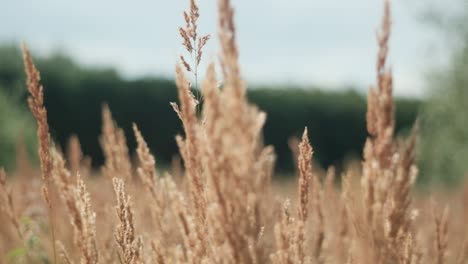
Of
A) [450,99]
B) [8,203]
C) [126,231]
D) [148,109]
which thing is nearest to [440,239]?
[126,231]

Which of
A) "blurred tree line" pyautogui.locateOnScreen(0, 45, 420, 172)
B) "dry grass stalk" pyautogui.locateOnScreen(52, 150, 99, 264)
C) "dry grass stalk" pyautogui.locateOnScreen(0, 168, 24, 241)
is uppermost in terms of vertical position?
"dry grass stalk" pyautogui.locateOnScreen(52, 150, 99, 264)

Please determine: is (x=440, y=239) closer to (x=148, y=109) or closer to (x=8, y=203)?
(x=8, y=203)

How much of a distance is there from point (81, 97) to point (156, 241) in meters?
24.3

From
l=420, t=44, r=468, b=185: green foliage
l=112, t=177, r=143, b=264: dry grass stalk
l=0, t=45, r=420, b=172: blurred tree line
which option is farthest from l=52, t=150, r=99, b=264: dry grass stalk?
l=420, t=44, r=468, b=185: green foliage

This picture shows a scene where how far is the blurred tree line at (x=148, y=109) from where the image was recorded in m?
23.0

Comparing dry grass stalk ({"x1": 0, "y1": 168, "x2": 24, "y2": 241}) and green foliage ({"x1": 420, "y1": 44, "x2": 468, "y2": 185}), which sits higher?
dry grass stalk ({"x1": 0, "y1": 168, "x2": 24, "y2": 241})

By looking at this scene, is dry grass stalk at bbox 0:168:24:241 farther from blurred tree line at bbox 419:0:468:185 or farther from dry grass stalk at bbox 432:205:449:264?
blurred tree line at bbox 419:0:468:185

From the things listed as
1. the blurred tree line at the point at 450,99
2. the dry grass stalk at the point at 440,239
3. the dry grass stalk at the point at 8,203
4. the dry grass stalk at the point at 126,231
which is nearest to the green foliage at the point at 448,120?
the blurred tree line at the point at 450,99

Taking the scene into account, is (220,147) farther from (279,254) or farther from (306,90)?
(306,90)

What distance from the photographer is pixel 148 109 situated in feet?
87.8

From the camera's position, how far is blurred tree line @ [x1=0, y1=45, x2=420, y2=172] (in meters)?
23.0

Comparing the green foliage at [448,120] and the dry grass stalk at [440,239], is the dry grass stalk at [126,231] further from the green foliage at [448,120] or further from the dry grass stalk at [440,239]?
the green foliage at [448,120]

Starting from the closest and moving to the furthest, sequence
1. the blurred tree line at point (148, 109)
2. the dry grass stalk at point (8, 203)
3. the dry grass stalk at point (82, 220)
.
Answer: the dry grass stalk at point (82, 220) < the dry grass stalk at point (8, 203) < the blurred tree line at point (148, 109)

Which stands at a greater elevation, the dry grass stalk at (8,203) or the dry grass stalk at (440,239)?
the dry grass stalk at (8,203)
